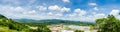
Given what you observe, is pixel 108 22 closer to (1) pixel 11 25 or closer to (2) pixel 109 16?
(2) pixel 109 16

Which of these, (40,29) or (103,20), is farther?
(103,20)

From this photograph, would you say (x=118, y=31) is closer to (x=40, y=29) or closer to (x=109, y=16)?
(x=109, y=16)

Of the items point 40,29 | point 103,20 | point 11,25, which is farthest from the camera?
point 11,25

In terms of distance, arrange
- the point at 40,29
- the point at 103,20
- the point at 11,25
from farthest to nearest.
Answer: the point at 11,25
the point at 103,20
the point at 40,29

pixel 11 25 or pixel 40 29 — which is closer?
pixel 40 29

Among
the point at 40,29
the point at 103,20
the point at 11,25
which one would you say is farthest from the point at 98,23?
Result: the point at 11,25

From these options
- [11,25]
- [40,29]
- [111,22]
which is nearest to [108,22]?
[111,22]

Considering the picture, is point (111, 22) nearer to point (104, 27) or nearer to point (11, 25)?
point (104, 27)
